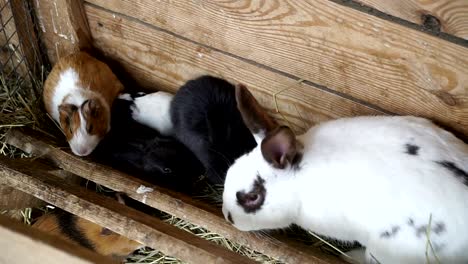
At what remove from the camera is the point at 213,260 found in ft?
7.03

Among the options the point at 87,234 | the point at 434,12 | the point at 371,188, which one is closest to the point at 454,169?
the point at 371,188

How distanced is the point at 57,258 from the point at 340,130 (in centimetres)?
114

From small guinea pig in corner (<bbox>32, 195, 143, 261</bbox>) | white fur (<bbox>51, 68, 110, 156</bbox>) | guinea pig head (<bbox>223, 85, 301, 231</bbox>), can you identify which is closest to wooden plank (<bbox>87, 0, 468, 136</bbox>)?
guinea pig head (<bbox>223, 85, 301, 231</bbox>)

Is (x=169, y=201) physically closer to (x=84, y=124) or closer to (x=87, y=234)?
(x=87, y=234)

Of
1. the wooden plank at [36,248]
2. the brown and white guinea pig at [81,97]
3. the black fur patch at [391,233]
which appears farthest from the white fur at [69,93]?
the black fur patch at [391,233]

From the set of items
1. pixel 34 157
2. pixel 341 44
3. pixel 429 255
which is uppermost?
pixel 341 44

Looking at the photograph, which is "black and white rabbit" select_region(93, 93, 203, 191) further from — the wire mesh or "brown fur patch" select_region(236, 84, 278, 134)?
"brown fur patch" select_region(236, 84, 278, 134)

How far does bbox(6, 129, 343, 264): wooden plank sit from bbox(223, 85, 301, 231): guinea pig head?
0.08 meters

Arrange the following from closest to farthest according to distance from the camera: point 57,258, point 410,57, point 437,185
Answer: point 57,258 → point 437,185 → point 410,57

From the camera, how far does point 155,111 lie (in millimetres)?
2951

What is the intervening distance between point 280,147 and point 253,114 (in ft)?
0.49

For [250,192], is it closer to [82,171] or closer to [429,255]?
[429,255]

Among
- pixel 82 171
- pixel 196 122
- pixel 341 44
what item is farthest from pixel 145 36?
pixel 341 44

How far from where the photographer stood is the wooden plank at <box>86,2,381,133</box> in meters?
2.60
